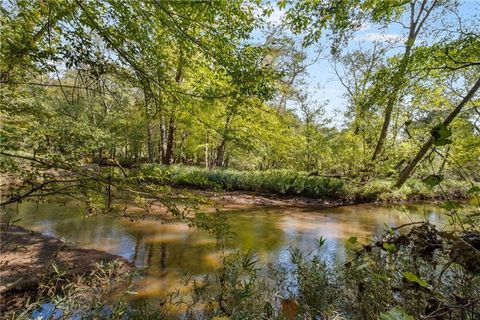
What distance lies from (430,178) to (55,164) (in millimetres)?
2477

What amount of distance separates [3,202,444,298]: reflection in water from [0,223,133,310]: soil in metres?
0.45

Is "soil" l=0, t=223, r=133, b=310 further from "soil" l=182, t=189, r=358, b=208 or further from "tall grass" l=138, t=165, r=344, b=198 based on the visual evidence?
"tall grass" l=138, t=165, r=344, b=198

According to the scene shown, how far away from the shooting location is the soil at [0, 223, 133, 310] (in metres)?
3.37

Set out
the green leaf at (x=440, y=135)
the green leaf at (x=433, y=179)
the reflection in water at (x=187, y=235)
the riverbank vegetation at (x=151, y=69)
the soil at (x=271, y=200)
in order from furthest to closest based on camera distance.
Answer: the soil at (x=271, y=200), the reflection in water at (x=187, y=235), the riverbank vegetation at (x=151, y=69), the green leaf at (x=433, y=179), the green leaf at (x=440, y=135)

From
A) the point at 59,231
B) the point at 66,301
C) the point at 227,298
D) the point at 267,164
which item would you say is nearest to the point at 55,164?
the point at 66,301

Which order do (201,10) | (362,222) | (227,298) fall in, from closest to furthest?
(227,298), (201,10), (362,222)

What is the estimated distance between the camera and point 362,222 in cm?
923

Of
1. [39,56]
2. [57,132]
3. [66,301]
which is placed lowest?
[66,301]

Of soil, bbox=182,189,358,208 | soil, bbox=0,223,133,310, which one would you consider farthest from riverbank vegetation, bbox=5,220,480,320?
soil, bbox=182,189,358,208

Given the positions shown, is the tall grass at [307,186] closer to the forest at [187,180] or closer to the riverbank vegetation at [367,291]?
the forest at [187,180]

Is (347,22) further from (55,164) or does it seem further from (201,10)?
(55,164)

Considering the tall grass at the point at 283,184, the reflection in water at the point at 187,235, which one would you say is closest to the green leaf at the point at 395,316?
the reflection in water at the point at 187,235

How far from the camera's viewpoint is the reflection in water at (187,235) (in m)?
4.89

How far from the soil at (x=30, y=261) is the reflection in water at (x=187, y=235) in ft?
1.48
